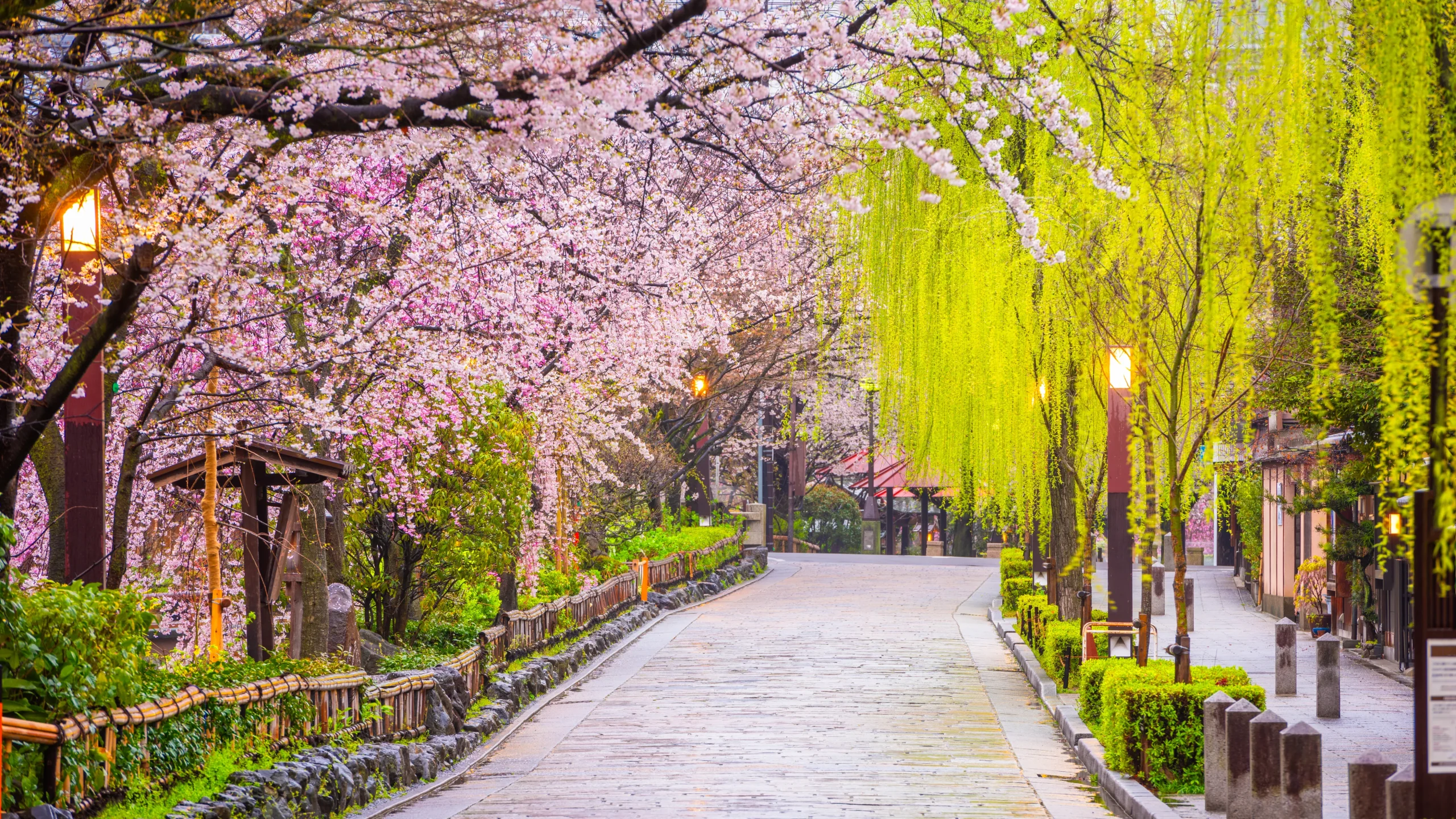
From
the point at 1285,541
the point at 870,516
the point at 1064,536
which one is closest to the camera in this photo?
the point at 1064,536

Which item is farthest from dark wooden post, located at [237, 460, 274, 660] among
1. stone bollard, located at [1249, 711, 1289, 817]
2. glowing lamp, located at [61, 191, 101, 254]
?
stone bollard, located at [1249, 711, 1289, 817]

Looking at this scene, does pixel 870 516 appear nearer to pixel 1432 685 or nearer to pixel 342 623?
pixel 342 623

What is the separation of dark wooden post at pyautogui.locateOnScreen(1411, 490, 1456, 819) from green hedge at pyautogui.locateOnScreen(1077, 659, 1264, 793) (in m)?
5.11

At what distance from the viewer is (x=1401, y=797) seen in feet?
23.0

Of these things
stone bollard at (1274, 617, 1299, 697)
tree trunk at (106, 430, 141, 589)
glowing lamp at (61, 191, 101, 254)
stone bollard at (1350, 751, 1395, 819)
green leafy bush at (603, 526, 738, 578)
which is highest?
glowing lamp at (61, 191, 101, 254)

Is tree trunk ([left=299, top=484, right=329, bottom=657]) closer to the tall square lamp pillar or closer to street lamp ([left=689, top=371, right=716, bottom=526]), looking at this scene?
the tall square lamp pillar

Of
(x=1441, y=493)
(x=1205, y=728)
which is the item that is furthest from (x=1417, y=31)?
(x=1205, y=728)

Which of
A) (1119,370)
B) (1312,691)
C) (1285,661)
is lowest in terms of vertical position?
(1312,691)

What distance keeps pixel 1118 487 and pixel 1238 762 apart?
6817 mm

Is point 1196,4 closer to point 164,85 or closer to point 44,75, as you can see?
point 164,85

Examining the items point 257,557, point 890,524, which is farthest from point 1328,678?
point 890,524

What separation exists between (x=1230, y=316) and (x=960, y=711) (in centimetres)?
744

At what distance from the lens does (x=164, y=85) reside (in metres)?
7.29

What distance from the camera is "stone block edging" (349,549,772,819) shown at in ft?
38.1
